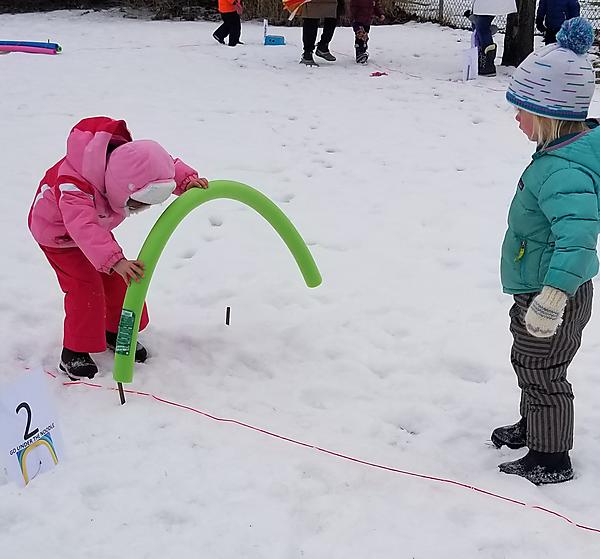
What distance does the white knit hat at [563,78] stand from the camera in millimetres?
2062

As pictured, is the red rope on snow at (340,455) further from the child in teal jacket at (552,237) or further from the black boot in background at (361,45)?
the black boot in background at (361,45)

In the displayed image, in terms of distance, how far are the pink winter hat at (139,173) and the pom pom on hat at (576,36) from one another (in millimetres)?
1391

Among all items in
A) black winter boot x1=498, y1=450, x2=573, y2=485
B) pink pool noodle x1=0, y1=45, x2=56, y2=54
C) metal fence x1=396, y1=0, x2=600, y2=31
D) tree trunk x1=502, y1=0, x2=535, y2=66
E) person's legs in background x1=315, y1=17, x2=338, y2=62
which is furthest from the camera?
metal fence x1=396, y1=0, x2=600, y2=31

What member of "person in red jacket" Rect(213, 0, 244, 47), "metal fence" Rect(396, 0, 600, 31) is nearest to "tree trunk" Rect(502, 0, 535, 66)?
"person in red jacket" Rect(213, 0, 244, 47)

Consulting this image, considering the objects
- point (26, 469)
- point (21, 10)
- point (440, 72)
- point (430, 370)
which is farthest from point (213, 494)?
point (21, 10)

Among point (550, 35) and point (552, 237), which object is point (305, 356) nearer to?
point (552, 237)

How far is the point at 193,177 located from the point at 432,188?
2608 mm

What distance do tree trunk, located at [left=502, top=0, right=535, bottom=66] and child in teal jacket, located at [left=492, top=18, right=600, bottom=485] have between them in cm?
678

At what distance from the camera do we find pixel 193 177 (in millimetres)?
3031

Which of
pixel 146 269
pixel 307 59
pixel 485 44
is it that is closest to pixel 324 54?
pixel 307 59

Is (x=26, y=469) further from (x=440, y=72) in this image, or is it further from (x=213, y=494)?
(x=440, y=72)

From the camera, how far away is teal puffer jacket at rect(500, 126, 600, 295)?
6.45 feet

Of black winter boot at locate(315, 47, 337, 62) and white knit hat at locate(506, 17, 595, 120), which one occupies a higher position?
white knit hat at locate(506, 17, 595, 120)

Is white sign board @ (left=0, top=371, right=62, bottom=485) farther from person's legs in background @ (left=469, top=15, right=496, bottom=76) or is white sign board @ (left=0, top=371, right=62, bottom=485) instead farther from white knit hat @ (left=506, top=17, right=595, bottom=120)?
person's legs in background @ (left=469, top=15, right=496, bottom=76)
